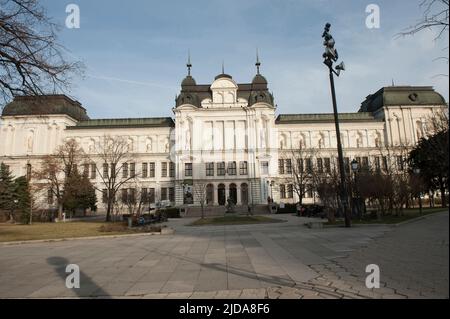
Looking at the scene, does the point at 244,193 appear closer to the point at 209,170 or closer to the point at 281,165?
the point at 209,170

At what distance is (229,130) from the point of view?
64.2 meters

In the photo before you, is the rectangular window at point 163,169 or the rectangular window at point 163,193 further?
the rectangular window at point 163,169

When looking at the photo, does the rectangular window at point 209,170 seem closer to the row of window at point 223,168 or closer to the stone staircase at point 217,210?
the row of window at point 223,168

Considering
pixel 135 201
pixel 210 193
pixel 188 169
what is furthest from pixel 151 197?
pixel 135 201

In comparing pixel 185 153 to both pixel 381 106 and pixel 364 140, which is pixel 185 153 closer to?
pixel 364 140

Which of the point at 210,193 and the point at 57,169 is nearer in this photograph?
the point at 57,169

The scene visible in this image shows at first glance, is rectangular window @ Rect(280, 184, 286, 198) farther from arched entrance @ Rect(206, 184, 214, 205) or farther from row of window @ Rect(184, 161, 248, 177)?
arched entrance @ Rect(206, 184, 214, 205)

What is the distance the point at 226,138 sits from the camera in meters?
64.2

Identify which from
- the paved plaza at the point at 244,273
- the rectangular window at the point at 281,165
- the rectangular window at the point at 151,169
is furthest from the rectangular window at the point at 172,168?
the paved plaza at the point at 244,273

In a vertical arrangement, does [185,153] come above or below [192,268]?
above

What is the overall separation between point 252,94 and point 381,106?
94.7 feet

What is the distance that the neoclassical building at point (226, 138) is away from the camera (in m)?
62.6

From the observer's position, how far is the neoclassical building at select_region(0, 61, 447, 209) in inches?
2463
